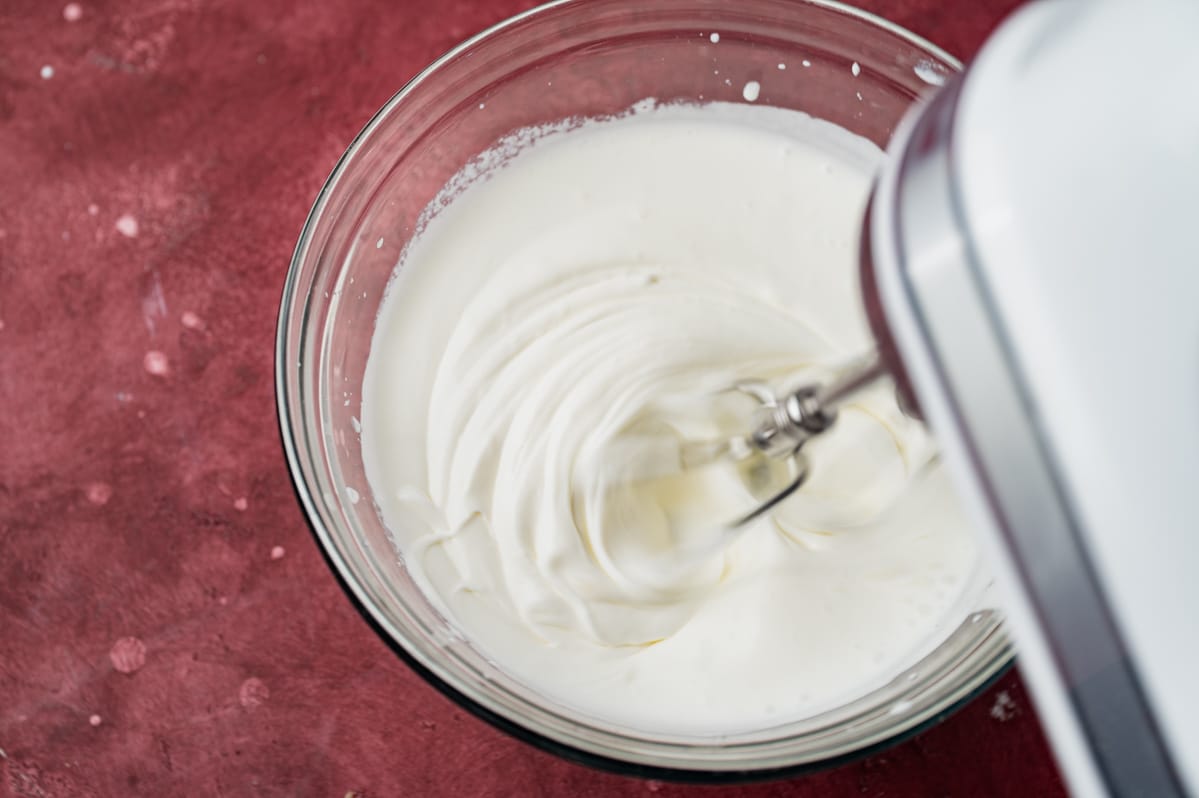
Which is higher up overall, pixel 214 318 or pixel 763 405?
pixel 763 405

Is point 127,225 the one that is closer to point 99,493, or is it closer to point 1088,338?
point 99,493

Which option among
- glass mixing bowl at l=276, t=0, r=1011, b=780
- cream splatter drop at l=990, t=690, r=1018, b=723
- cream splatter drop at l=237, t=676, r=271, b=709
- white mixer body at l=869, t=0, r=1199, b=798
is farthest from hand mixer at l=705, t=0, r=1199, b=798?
cream splatter drop at l=237, t=676, r=271, b=709

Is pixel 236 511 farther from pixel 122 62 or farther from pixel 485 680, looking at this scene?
pixel 122 62

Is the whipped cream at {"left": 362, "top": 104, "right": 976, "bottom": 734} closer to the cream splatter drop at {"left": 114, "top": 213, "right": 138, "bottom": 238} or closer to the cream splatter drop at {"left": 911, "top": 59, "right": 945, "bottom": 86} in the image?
the cream splatter drop at {"left": 911, "top": 59, "right": 945, "bottom": 86}

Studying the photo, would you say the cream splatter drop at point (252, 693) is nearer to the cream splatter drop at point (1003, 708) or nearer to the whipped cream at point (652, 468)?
the whipped cream at point (652, 468)

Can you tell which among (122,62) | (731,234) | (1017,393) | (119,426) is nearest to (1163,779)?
(1017,393)

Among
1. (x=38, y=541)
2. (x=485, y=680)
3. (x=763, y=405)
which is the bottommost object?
(x=38, y=541)
